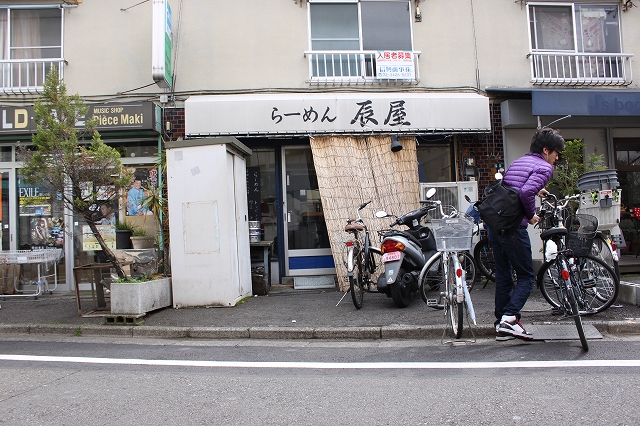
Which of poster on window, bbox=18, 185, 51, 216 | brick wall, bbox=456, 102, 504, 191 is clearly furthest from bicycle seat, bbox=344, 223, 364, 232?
poster on window, bbox=18, 185, 51, 216

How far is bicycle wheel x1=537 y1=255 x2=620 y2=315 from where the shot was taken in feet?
17.8

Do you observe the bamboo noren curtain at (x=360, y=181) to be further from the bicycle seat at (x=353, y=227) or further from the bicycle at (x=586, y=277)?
the bicycle at (x=586, y=277)

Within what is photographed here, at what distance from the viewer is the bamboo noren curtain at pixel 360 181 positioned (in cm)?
872

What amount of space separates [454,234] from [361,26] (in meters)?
5.97

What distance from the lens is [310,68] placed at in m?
9.44

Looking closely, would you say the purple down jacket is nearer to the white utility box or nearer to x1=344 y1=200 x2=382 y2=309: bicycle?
x1=344 y1=200 x2=382 y2=309: bicycle

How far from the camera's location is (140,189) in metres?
9.34

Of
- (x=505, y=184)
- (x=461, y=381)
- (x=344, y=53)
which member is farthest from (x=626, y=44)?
Result: (x=461, y=381)

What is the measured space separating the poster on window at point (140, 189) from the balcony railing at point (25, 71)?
7.92ft

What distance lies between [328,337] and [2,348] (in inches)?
146

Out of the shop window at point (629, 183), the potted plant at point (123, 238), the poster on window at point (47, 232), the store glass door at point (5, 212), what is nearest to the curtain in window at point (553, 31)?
the shop window at point (629, 183)

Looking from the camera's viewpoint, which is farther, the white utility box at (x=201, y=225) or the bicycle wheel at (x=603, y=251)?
the white utility box at (x=201, y=225)

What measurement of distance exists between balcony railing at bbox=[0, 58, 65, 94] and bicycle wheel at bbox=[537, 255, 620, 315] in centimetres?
899

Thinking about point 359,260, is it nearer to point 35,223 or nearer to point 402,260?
point 402,260
